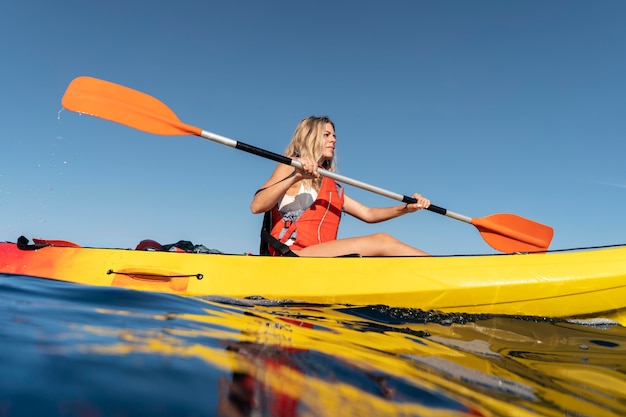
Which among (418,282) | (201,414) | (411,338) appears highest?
(418,282)

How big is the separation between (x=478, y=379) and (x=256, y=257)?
2365mm

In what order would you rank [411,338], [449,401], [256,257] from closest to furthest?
[449,401]
[411,338]
[256,257]

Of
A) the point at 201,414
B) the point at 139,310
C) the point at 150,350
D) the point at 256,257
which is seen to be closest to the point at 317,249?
the point at 256,257

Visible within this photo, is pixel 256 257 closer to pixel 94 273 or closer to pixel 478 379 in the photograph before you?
pixel 94 273

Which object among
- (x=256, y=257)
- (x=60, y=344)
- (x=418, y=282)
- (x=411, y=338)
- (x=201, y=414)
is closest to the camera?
(x=201, y=414)

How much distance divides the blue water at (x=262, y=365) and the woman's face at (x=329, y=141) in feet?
7.61

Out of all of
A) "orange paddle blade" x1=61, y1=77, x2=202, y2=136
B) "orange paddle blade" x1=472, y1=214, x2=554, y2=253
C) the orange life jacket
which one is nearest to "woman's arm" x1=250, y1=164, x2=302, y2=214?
the orange life jacket

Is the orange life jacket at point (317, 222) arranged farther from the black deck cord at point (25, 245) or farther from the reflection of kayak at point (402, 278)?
the black deck cord at point (25, 245)

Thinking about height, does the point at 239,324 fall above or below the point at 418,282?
below

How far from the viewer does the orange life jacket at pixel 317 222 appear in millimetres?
4141

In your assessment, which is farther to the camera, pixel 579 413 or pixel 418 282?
pixel 418 282

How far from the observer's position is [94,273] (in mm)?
3791

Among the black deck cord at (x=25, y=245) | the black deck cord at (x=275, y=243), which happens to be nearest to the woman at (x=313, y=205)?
the black deck cord at (x=275, y=243)

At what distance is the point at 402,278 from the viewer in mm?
3270
